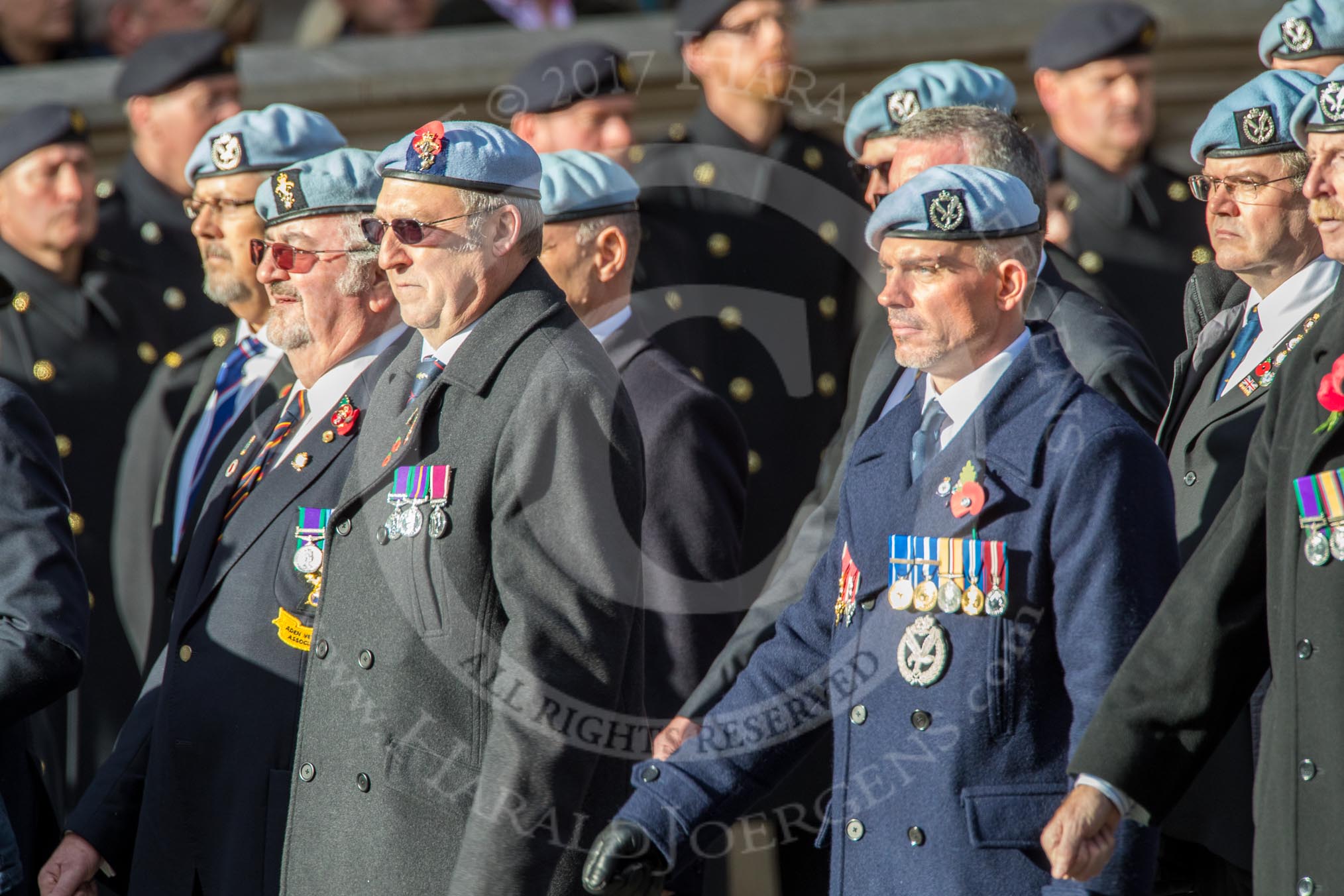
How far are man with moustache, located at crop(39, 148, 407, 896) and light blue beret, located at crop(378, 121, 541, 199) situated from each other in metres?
0.57

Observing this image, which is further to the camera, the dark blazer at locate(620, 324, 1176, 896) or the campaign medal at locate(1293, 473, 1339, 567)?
the dark blazer at locate(620, 324, 1176, 896)

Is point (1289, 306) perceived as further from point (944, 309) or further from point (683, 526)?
point (683, 526)

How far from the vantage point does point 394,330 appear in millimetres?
4742

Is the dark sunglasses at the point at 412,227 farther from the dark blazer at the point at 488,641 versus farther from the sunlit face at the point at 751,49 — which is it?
the sunlit face at the point at 751,49

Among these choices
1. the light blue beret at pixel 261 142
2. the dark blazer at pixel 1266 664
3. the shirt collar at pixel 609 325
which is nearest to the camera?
the dark blazer at pixel 1266 664

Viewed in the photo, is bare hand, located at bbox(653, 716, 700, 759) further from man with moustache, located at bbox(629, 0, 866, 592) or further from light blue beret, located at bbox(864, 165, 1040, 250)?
man with moustache, located at bbox(629, 0, 866, 592)

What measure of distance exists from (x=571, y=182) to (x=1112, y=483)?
2085mm

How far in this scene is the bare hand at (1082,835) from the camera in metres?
3.32

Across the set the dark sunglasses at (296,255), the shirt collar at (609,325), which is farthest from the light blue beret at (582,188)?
the dark sunglasses at (296,255)

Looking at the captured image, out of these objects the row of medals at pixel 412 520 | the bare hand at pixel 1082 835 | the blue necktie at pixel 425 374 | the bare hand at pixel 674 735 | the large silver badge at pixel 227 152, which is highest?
the large silver badge at pixel 227 152

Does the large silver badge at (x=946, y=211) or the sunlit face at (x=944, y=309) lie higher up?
the large silver badge at (x=946, y=211)

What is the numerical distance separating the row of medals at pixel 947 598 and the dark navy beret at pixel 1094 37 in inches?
135

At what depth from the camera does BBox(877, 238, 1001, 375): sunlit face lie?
152 inches

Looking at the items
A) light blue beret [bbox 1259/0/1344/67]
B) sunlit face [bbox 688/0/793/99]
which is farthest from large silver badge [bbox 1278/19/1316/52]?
sunlit face [bbox 688/0/793/99]
